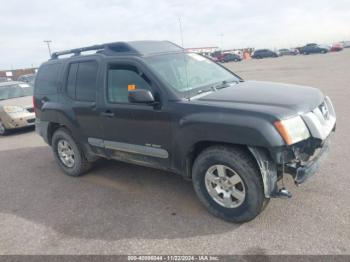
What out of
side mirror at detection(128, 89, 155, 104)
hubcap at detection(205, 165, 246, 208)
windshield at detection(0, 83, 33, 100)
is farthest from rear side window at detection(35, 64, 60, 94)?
windshield at detection(0, 83, 33, 100)

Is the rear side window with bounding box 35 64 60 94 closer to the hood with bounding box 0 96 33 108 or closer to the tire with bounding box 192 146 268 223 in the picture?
the tire with bounding box 192 146 268 223

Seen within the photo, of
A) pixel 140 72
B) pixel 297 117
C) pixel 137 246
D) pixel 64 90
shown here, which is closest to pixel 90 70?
pixel 64 90

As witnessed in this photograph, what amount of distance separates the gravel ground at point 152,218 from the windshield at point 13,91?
555cm

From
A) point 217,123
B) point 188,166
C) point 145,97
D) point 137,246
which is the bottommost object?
point 137,246

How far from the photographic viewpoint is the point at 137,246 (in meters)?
2.89

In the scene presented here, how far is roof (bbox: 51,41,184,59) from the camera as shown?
3836 mm

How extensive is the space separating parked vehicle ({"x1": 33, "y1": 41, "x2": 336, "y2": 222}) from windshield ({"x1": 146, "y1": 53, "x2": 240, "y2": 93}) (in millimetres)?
18

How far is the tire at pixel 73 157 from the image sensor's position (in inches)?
185

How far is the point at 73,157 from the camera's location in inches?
191

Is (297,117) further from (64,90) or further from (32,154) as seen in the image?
(32,154)

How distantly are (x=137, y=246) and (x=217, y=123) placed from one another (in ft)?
4.95

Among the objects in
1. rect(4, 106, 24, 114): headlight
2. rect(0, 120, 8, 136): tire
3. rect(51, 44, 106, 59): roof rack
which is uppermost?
rect(51, 44, 106, 59): roof rack

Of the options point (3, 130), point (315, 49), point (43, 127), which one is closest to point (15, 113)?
point (3, 130)

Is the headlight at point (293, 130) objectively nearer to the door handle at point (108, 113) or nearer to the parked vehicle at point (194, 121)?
the parked vehicle at point (194, 121)
